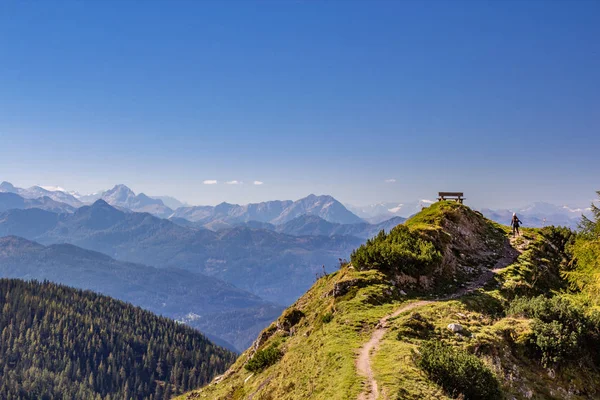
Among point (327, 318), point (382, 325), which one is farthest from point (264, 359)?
point (382, 325)

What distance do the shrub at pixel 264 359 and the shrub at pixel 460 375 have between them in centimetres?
1405

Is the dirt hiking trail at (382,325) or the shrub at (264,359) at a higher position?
the dirt hiking trail at (382,325)

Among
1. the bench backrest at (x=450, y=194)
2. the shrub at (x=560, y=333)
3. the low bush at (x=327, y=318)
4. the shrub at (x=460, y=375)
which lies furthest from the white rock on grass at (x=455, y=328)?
the bench backrest at (x=450, y=194)

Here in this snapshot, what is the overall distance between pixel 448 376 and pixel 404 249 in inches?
724

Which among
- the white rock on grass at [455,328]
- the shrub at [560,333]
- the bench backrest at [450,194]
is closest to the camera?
the shrub at [560,333]

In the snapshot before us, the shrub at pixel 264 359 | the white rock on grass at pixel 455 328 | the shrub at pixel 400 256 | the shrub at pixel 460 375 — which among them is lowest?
the shrub at pixel 264 359

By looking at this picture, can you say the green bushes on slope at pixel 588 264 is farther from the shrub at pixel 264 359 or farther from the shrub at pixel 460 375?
the shrub at pixel 264 359

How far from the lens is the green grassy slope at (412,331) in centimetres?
1906

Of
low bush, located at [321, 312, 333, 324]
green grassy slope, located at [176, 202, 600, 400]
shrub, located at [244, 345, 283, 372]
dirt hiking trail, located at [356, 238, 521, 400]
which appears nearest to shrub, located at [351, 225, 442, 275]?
green grassy slope, located at [176, 202, 600, 400]

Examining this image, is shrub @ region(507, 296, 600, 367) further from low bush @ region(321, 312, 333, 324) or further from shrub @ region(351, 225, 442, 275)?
low bush @ region(321, 312, 333, 324)

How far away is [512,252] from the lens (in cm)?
4494

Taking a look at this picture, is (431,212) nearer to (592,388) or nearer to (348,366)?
(592,388)

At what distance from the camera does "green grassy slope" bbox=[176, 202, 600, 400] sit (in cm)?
1906

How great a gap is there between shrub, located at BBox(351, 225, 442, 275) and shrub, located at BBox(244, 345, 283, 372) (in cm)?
1139
